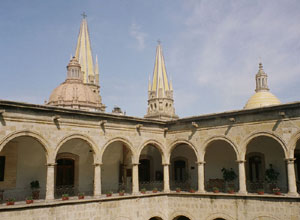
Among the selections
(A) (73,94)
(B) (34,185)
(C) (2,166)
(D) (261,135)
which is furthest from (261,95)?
(C) (2,166)

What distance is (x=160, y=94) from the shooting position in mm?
48625

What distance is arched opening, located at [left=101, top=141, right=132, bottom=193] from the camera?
752 inches

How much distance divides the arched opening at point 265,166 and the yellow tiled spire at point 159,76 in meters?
31.0

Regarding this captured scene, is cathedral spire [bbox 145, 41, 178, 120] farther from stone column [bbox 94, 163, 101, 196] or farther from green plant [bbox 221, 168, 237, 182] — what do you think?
stone column [bbox 94, 163, 101, 196]

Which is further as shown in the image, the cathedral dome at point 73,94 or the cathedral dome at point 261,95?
the cathedral dome at point 73,94

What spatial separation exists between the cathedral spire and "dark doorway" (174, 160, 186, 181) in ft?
86.6

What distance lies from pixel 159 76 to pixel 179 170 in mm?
28737

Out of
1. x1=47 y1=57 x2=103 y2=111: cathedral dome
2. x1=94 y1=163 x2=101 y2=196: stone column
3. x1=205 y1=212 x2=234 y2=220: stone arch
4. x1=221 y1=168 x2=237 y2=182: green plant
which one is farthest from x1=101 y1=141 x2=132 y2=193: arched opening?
x1=47 y1=57 x2=103 y2=111: cathedral dome

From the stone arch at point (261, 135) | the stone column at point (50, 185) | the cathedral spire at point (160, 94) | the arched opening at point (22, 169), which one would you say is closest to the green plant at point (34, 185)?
the arched opening at point (22, 169)

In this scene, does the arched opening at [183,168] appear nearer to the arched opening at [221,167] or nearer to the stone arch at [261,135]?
the arched opening at [221,167]

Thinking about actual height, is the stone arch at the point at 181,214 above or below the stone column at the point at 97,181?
below

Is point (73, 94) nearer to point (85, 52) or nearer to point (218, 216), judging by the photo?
point (85, 52)

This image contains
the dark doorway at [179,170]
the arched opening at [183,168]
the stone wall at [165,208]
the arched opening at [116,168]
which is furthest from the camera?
the dark doorway at [179,170]

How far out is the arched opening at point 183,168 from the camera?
20.3 meters
